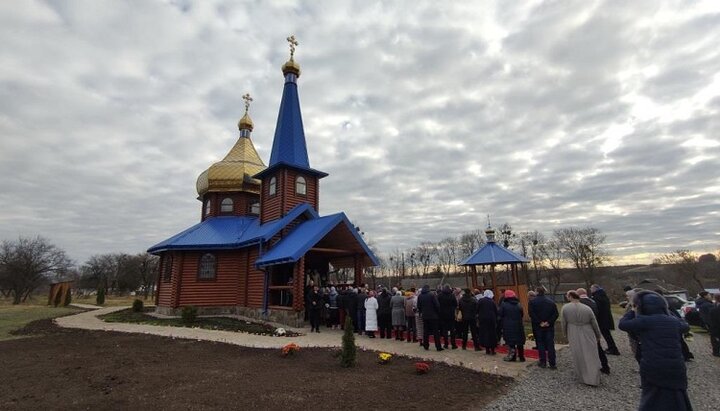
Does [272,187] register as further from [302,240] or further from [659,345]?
[659,345]

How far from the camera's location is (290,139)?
19.7m

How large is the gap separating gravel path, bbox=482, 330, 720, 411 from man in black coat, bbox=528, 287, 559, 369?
30 cm

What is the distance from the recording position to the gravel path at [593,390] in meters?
5.86

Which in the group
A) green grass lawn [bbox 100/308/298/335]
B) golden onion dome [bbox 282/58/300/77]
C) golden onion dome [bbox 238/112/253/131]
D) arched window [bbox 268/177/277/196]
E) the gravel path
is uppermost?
golden onion dome [bbox 282/58/300/77]

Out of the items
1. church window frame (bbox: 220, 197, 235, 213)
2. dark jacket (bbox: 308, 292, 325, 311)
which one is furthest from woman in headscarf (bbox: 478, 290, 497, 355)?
church window frame (bbox: 220, 197, 235, 213)

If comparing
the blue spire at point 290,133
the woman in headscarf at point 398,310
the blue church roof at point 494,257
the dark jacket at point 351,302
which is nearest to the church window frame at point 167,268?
the blue spire at point 290,133

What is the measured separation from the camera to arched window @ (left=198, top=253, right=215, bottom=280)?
1916 cm

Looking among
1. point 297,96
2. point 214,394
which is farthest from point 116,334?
point 297,96

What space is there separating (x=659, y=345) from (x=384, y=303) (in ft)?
27.8

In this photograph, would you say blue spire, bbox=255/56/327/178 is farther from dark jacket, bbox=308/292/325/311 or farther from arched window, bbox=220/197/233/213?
dark jacket, bbox=308/292/325/311

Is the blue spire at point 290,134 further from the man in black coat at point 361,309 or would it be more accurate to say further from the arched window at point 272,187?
the man in black coat at point 361,309

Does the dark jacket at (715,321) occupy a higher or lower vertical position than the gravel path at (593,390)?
higher

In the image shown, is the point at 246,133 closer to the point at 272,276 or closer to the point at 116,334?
the point at 272,276

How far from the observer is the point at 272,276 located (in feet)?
57.6
